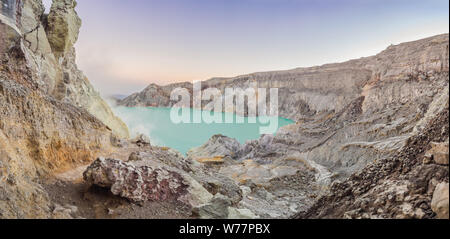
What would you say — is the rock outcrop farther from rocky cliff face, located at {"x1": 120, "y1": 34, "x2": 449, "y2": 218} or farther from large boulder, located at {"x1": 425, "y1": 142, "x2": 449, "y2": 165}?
large boulder, located at {"x1": 425, "y1": 142, "x2": 449, "y2": 165}

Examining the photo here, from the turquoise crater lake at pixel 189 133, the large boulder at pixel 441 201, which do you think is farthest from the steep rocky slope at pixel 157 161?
the turquoise crater lake at pixel 189 133

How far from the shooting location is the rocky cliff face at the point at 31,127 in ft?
10.2

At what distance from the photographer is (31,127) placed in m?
4.23

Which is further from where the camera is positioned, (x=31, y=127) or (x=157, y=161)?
(x=157, y=161)

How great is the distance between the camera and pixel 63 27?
884 centimetres

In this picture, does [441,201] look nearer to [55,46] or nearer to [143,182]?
[143,182]

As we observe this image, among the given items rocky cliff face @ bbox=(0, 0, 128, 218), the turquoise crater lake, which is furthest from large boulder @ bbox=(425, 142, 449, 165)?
the turquoise crater lake

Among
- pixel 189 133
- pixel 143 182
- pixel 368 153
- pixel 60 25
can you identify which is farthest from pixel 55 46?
pixel 189 133

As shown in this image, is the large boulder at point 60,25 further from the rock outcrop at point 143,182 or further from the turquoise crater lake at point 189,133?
the turquoise crater lake at point 189,133

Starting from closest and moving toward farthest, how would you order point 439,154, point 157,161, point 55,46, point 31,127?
1. point 439,154
2. point 31,127
3. point 157,161
4. point 55,46

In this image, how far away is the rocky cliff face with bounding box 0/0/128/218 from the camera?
311 centimetres

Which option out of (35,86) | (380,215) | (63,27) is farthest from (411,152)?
(63,27)

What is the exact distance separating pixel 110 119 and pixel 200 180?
28.0 ft
